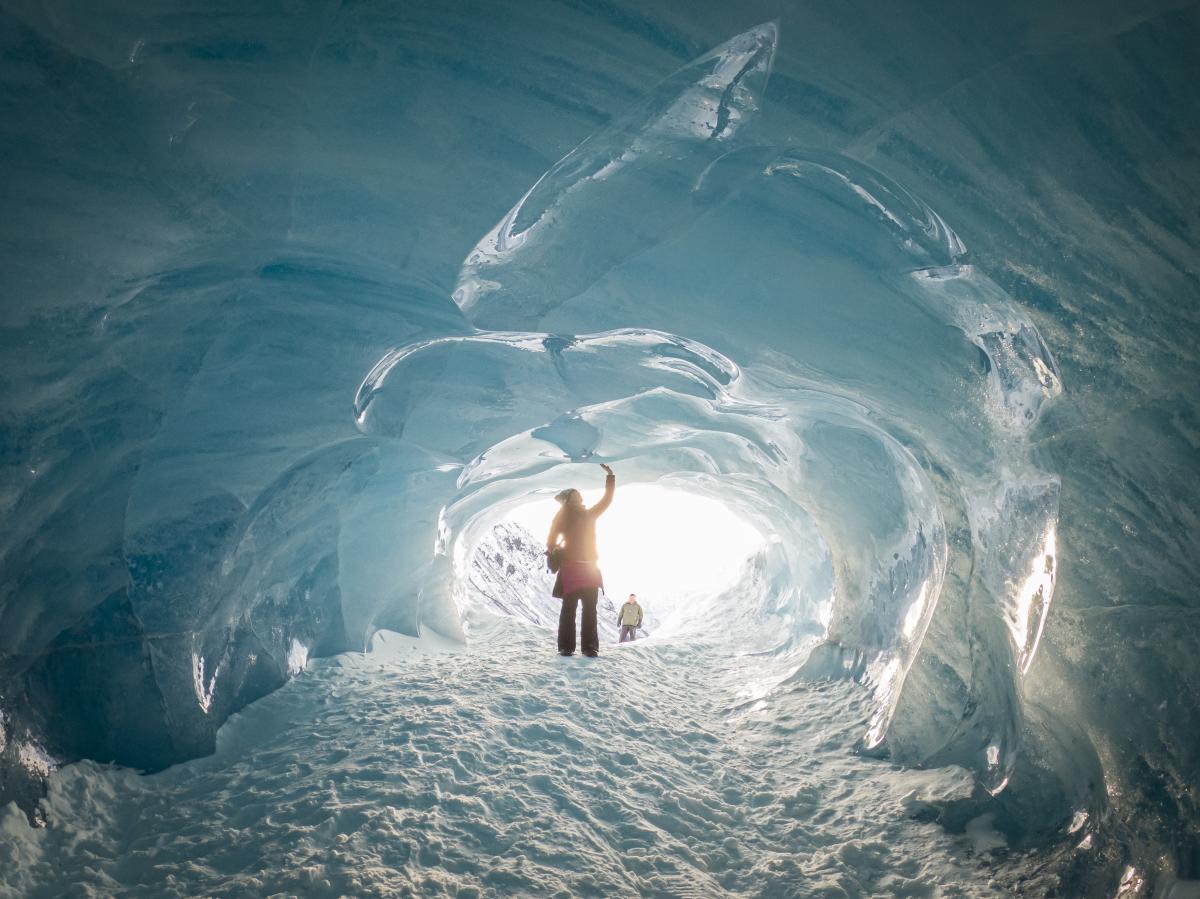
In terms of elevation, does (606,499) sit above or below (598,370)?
below

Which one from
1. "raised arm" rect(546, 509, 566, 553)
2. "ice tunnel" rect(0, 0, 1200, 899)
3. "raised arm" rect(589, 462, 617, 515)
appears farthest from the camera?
"raised arm" rect(546, 509, 566, 553)

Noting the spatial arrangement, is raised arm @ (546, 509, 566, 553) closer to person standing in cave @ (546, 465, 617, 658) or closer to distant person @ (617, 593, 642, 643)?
person standing in cave @ (546, 465, 617, 658)

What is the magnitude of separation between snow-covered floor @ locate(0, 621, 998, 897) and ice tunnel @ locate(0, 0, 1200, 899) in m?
0.03

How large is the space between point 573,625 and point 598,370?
2940 millimetres

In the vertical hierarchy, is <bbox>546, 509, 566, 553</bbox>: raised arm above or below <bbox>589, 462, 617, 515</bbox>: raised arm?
below

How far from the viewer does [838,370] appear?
4.70 m

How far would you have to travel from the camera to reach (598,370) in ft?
18.1

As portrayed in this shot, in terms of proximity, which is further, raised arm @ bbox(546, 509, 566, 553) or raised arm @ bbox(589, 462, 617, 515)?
raised arm @ bbox(546, 509, 566, 553)

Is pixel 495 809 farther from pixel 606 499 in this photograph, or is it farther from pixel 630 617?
pixel 630 617

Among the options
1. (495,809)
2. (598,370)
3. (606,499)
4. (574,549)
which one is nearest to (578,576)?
(574,549)

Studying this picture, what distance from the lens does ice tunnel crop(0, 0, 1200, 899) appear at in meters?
2.84

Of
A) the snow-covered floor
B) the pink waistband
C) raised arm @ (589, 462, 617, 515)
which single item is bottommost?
the snow-covered floor

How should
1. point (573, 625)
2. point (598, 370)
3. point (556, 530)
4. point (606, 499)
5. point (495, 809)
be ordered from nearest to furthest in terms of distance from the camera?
point (495, 809) < point (598, 370) < point (606, 499) < point (556, 530) < point (573, 625)

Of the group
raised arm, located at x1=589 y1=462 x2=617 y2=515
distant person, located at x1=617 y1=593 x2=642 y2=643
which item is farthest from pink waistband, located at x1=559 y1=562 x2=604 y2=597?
distant person, located at x1=617 y1=593 x2=642 y2=643
